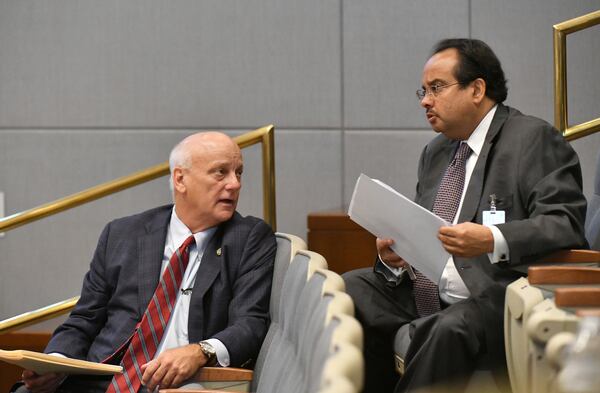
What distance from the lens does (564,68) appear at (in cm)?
367

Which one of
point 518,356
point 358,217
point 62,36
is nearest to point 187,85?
point 62,36

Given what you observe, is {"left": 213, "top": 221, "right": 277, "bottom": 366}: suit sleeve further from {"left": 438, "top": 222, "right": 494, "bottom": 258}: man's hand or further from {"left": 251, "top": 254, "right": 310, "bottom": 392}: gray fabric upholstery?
{"left": 438, "top": 222, "right": 494, "bottom": 258}: man's hand

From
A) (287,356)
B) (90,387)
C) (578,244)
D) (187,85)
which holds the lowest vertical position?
(90,387)

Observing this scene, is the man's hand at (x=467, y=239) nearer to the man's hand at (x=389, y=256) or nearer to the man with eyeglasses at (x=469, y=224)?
the man with eyeglasses at (x=469, y=224)

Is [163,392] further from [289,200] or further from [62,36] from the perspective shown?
[62,36]

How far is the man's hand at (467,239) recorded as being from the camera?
7.97ft

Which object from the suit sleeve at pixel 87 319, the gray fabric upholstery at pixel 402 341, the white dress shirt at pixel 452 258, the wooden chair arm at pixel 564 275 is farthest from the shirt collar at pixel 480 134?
the suit sleeve at pixel 87 319

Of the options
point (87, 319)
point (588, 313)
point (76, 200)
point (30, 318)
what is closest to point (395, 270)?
point (87, 319)

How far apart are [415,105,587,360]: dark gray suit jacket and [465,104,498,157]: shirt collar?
0.03m

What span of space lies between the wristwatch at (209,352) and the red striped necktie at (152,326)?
21 centimetres

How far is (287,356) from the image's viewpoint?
218 cm

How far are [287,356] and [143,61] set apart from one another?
2.84 m

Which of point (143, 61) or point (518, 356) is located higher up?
point (143, 61)

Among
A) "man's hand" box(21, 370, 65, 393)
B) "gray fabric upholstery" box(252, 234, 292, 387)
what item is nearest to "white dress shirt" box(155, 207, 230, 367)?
"gray fabric upholstery" box(252, 234, 292, 387)
